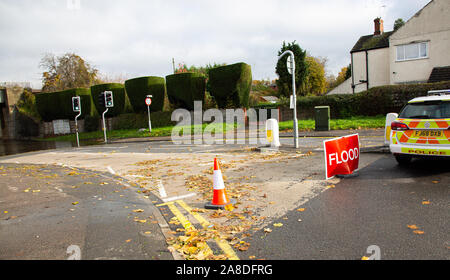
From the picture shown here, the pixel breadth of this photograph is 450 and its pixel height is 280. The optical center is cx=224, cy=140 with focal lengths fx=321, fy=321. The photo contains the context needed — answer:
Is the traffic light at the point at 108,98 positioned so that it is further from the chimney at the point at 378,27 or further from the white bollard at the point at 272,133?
the chimney at the point at 378,27

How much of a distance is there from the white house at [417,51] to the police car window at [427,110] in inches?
788

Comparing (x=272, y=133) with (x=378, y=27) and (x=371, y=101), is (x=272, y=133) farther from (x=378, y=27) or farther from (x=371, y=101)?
(x=378, y=27)

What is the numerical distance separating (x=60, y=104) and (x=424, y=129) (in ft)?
117

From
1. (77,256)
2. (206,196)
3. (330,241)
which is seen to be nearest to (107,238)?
(77,256)

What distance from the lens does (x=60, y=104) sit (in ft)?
114

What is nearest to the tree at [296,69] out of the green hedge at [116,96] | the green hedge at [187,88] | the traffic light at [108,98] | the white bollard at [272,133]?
the green hedge at [187,88]

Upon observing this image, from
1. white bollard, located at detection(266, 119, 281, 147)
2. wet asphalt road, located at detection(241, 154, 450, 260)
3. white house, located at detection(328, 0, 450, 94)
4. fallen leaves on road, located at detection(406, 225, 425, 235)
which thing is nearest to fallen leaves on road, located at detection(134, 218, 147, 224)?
wet asphalt road, located at detection(241, 154, 450, 260)

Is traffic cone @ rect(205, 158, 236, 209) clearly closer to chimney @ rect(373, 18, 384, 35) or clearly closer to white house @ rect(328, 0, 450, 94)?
white house @ rect(328, 0, 450, 94)

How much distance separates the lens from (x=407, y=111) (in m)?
7.40

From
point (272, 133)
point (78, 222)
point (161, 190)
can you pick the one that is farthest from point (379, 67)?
point (78, 222)

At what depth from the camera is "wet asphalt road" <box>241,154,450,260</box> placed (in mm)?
3645

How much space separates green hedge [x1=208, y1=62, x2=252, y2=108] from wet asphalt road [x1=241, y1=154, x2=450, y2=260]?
63.7ft
